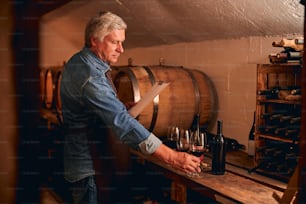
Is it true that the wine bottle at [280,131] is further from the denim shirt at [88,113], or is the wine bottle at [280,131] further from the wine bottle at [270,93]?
the denim shirt at [88,113]

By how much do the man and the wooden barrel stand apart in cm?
102

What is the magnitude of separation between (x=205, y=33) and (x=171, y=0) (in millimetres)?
510

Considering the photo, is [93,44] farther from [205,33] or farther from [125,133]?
[205,33]

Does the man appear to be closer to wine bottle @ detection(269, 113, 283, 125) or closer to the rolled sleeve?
the rolled sleeve

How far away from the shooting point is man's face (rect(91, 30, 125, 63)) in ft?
6.90

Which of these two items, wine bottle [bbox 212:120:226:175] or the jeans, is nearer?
the jeans

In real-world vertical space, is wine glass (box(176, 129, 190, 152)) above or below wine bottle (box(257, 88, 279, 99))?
below

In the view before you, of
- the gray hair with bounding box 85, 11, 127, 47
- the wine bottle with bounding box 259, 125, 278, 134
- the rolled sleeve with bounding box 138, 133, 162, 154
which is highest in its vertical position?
the gray hair with bounding box 85, 11, 127, 47

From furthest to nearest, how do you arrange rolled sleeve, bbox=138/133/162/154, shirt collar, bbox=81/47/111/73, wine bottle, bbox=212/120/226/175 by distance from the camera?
1. wine bottle, bbox=212/120/226/175
2. shirt collar, bbox=81/47/111/73
3. rolled sleeve, bbox=138/133/162/154

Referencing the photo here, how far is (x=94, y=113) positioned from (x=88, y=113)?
40mm

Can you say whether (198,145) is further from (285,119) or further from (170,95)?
(170,95)

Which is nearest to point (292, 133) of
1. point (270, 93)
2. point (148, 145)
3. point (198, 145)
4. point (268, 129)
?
point (268, 129)

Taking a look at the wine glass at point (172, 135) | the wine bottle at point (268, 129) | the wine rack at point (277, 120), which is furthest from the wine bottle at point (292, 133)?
the wine glass at point (172, 135)

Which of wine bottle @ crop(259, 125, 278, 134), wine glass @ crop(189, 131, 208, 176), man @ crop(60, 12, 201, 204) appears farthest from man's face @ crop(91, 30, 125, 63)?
wine bottle @ crop(259, 125, 278, 134)
